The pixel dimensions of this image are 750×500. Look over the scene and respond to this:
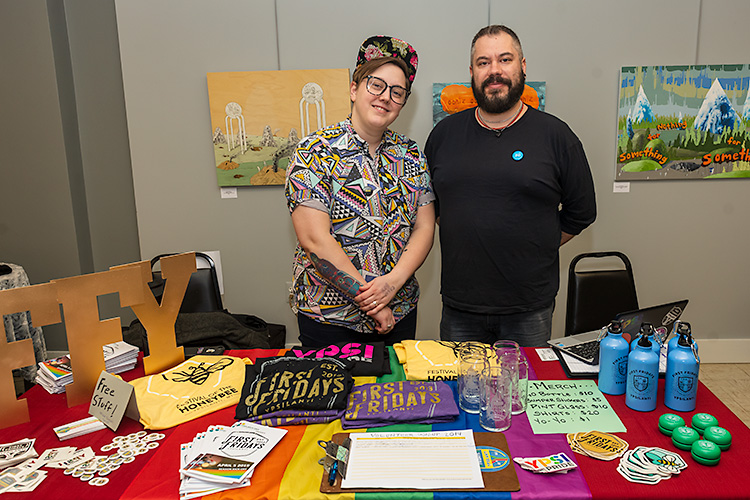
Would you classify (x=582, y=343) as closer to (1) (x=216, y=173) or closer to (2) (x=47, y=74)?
(1) (x=216, y=173)

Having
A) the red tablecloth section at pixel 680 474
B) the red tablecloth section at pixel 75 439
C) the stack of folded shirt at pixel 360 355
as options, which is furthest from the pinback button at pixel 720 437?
the red tablecloth section at pixel 75 439

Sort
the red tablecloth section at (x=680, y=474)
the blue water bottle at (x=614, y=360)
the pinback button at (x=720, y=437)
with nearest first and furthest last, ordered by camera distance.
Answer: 1. the red tablecloth section at (x=680, y=474)
2. the pinback button at (x=720, y=437)
3. the blue water bottle at (x=614, y=360)

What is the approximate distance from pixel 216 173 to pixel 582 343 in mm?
2441

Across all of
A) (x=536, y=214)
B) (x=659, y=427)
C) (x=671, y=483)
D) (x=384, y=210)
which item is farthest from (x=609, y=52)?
(x=671, y=483)

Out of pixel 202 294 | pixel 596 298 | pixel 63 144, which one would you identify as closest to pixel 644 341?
pixel 596 298

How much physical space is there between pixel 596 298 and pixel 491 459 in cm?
156

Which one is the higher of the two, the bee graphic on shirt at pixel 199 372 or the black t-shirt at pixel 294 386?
the black t-shirt at pixel 294 386

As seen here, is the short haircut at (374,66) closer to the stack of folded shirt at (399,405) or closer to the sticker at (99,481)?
the stack of folded shirt at (399,405)

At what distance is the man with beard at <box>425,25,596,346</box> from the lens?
183 centimetres

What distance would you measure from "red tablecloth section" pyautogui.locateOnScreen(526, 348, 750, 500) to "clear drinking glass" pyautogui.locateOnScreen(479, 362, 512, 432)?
7.3 inches

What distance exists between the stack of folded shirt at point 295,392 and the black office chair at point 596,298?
1.42m

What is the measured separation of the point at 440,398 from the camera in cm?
125

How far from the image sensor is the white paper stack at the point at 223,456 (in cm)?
99

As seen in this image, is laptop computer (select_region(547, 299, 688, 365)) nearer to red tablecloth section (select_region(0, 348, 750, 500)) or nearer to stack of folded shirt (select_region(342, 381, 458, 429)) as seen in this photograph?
red tablecloth section (select_region(0, 348, 750, 500))
